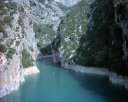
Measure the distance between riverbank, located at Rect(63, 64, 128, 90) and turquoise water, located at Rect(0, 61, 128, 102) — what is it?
66.9 inches

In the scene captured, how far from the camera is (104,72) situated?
9631cm

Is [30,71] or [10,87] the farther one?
[30,71]

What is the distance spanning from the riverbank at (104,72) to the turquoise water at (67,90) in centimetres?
170

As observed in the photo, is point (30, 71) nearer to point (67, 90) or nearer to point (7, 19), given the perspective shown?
point (7, 19)

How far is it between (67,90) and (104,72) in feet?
78.0


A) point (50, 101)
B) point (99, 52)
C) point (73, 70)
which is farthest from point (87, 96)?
point (73, 70)

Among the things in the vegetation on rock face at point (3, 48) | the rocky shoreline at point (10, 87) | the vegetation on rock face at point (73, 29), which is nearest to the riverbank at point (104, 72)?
the vegetation on rock face at point (73, 29)

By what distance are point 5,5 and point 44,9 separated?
10585 centimetres

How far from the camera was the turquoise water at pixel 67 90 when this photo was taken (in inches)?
2586

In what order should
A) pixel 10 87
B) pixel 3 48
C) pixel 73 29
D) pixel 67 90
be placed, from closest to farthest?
pixel 10 87 < pixel 3 48 < pixel 67 90 < pixel 73 29

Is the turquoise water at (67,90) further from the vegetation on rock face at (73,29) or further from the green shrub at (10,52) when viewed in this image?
the vegetation on rock face at (73,29)

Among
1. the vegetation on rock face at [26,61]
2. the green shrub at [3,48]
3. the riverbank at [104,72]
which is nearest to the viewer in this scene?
the green shrub at [3,48]

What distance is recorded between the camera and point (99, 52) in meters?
101

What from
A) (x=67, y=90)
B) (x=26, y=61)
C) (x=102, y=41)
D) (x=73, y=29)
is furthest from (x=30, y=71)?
(x=67, y=90)
